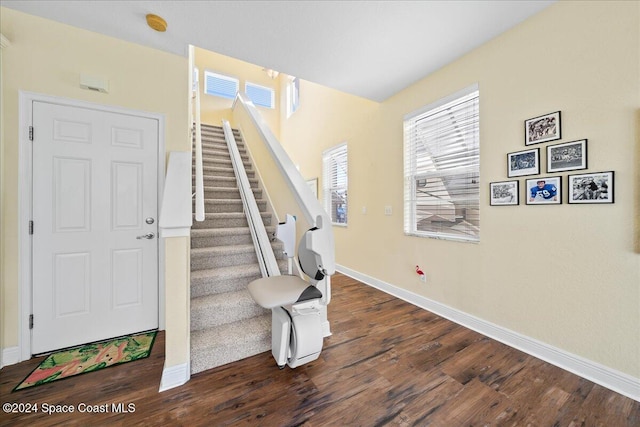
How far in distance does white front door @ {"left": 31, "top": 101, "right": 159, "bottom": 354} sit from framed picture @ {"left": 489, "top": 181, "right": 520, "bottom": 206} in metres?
3.13

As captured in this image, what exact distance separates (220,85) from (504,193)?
668 cm

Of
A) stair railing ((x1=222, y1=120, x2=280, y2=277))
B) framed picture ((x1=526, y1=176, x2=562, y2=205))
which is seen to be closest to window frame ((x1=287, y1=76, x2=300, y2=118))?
stair railing ((x1=222, y1=120, x2=280, y2=277))

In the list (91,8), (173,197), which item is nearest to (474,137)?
(173,197)

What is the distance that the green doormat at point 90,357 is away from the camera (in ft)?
5.32

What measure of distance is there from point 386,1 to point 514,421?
277 centimetres

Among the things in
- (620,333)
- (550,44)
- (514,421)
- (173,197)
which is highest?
(550,44)

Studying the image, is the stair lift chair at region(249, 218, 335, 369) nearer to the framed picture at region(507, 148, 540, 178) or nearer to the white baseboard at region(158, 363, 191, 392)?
the white baseboard at region(158, 363, 191, 392)

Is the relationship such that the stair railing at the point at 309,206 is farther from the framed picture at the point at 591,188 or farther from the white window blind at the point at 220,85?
the white window blind at the point at 220,85

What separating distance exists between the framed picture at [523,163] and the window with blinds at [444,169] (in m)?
0.28

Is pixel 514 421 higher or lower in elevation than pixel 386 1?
lower

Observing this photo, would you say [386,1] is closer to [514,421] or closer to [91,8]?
[91,8]

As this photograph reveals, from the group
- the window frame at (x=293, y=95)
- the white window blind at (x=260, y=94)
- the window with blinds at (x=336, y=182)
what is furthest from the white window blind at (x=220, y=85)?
the window with blinds at (x=336, y=182)

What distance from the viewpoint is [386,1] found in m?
1.68

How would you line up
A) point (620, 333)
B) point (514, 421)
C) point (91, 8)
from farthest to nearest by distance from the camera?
1. point (91, 8)
2. point (620, 333)
3. point (514, 421)
